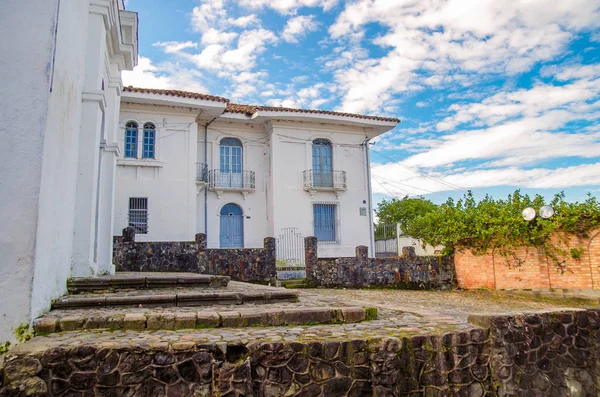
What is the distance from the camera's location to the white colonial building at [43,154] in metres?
4.02

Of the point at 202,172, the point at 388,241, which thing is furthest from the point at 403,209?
the point at 202,172

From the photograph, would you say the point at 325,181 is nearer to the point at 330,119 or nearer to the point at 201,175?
the point at 330,119

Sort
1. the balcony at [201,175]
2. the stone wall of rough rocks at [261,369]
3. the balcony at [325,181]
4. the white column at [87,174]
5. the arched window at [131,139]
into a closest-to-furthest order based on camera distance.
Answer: the stone wall of rough rocks at [261,369] < the white column at [87,174] < the arched window at [131,139] < the balcony at [201,175] < the balcony at [325,181]

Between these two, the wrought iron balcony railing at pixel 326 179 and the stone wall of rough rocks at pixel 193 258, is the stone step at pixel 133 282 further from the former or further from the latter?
the wrought iron balcony railing at pixel 326 179

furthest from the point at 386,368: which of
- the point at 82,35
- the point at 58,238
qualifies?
the point at 82,35

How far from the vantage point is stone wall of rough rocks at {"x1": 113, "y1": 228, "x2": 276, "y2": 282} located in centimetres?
1258

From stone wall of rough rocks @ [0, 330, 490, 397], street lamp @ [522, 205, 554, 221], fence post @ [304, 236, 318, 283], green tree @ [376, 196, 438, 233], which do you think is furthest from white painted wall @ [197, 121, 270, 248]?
green tree @ [376, 196, 438, 233]

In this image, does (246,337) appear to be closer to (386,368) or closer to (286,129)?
(386,368)

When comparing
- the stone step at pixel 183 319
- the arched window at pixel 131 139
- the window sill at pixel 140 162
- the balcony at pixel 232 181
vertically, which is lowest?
the stone step at pixel 183 319

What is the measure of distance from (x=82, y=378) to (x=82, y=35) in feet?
16.7

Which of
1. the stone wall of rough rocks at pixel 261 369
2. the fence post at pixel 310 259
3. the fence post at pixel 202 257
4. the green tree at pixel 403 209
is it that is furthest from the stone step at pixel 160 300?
the green tree at pixel 403 209

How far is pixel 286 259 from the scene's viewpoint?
16812mm

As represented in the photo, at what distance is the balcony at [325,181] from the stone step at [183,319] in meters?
13.7

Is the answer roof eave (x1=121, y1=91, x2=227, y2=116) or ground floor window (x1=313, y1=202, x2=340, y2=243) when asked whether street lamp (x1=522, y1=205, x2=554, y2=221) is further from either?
roof eave (x1=121, y1=91, x2=227, y2=116)
